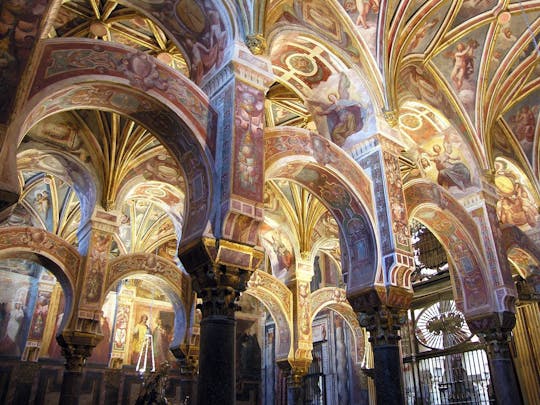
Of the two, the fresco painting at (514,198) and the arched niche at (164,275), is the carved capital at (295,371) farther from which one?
the fresco painting at (514,198)

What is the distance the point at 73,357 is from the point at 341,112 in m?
7.35

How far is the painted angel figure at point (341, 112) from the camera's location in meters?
9.62

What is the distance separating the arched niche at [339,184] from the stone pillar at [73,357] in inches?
204

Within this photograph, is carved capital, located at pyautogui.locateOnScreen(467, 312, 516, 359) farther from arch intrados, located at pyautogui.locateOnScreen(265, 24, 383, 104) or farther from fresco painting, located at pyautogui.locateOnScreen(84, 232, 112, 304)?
fresco painting, located at pyautogui.locateOnScreen(84, 232, 112, 304)

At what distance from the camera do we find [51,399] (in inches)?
591

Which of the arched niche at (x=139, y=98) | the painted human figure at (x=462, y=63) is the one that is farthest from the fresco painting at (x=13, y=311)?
the painted human figure at (x=462, y=63)

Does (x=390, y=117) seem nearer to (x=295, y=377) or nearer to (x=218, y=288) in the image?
(x=218, y=288)

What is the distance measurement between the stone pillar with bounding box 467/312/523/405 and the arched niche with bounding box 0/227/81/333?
8.68 m

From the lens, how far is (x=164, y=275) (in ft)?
39.2

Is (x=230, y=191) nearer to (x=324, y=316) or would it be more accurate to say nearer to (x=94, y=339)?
(x=94, y=339)

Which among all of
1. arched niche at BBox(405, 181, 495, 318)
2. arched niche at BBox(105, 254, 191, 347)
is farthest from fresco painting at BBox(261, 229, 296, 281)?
arched niche at BBox(405, 181, 495, 318)

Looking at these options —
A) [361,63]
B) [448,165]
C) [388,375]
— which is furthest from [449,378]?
[361,63]

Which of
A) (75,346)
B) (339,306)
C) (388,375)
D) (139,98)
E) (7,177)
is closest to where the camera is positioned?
(7,177)

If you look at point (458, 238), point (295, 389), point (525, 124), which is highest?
point (525, 124)
